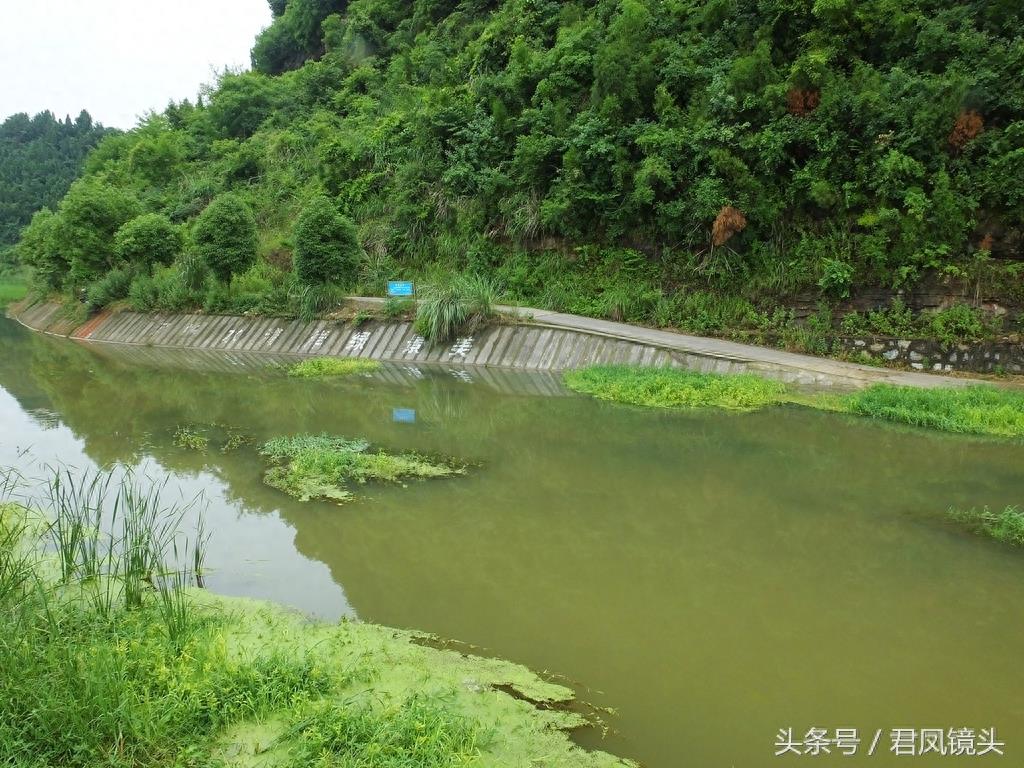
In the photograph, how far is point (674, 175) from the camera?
15.7m

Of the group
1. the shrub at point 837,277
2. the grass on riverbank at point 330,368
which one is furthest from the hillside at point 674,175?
the grass on riverbank at point 330,368

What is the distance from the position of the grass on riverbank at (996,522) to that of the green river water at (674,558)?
0.19 meters

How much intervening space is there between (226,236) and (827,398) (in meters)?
16.0

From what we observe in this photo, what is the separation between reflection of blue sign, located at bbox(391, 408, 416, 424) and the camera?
430 inches

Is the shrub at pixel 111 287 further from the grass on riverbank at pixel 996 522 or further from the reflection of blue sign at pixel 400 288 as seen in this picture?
the grass on riverbank at pixel 996 522

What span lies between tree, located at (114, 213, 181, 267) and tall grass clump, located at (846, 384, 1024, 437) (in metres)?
20.8

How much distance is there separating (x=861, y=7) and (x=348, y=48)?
2687 cm

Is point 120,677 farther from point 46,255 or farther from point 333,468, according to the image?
point 46,255

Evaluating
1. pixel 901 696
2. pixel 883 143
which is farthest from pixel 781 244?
pixel 901 696

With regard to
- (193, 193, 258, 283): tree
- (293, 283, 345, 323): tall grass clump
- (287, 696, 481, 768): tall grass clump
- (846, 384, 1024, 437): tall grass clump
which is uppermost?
(193, 193, 258, 283): tree

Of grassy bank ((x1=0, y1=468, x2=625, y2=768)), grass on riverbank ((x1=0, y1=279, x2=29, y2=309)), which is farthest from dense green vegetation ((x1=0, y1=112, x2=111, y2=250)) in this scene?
grassy bank ((x1=0, y1=468, x2=625, y2=768))

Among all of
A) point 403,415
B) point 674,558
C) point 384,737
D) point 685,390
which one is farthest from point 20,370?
→ point 384,737

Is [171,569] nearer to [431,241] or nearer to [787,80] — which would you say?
[787,80]

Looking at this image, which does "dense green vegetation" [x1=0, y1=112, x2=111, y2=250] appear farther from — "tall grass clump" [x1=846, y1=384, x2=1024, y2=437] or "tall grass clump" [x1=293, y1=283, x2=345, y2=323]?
"tall grass clump" [x1=846, y1=384, x2=1024, y2=437]
